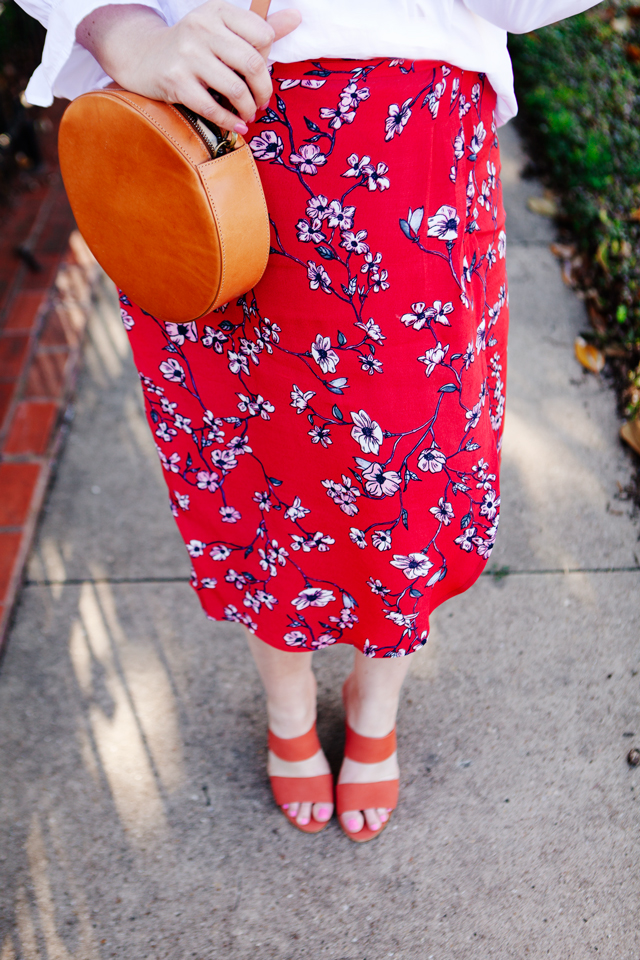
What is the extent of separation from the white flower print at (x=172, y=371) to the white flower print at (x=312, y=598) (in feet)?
1.56

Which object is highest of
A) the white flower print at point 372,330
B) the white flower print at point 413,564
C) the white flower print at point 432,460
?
the white flower print at point 372,330

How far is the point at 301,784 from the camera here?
1591mm

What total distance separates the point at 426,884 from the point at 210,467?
3.44 feet

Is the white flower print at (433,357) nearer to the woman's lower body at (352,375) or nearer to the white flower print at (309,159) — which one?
the woman's lower body at (352,375)

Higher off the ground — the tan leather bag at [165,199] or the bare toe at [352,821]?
the tan leather bag at [165,199]

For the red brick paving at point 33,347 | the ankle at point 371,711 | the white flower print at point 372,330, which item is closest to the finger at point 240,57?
the white flower print at point 372,330

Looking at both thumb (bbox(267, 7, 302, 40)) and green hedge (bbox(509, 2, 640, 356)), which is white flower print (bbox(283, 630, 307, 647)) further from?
green hedge (bbox(509, 2, 640, 356))

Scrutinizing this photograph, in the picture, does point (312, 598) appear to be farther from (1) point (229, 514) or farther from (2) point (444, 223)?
(2) point (444, 223)

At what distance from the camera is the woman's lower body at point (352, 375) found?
0.90 meters

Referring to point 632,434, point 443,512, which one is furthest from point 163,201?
point 632,434

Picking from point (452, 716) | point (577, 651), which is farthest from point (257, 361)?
point (577, 651)

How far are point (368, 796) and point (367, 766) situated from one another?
0.21ft

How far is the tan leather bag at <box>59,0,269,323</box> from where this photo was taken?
2.62ft

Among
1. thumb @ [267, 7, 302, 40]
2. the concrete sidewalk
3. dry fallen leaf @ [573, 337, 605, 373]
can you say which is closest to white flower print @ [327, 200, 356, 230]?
thumb @ [267, 7, 302, 40]
